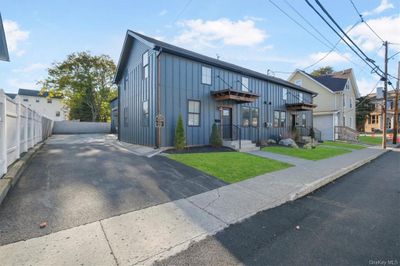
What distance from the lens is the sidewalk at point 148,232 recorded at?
7.77ft

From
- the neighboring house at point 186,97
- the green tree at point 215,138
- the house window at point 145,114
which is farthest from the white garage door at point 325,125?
the house window at point 145,114

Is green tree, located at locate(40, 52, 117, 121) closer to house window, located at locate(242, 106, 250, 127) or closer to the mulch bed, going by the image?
house window, located at locate(242, 106, 250, 127)

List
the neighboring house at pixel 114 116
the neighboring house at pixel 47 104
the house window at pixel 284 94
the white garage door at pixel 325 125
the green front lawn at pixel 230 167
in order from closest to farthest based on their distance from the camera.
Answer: the green front lawn at pixel 230 167 → the house window at pixel 284 94 → the white garage door at pixel 325 125 → the neighboring house at pixel 114 116 → the neighboring house at pixel 47 104

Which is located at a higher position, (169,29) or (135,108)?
(169,29)

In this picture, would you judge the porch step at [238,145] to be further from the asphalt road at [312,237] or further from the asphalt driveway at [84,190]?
the asphalt road at [312,237]

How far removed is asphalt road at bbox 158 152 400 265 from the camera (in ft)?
8.16

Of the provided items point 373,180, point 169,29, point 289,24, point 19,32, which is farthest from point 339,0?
point 19,32

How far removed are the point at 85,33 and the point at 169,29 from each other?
14.6 feet

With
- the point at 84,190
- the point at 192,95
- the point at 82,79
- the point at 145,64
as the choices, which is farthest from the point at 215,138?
the point at 82,79

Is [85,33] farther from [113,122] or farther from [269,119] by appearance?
[113,122]

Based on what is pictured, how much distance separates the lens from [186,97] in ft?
35.7

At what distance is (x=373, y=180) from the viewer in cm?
661

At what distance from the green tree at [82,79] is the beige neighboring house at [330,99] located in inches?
1018

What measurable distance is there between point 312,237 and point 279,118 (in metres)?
15.0
